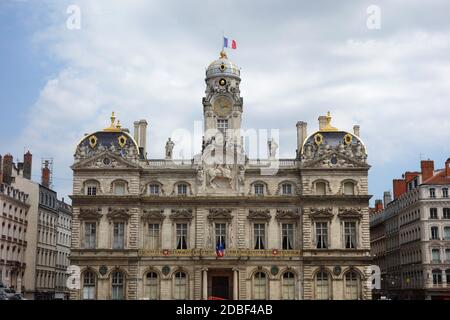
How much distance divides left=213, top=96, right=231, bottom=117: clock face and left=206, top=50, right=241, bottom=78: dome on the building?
2.83 meters

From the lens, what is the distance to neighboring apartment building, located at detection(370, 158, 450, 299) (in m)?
71.6

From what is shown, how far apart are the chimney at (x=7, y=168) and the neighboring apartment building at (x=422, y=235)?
46.1 metres

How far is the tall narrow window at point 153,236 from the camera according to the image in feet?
204

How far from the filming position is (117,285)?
61.1 m

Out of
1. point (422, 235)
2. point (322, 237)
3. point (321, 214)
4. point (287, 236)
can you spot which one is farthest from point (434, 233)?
point (287, 236)

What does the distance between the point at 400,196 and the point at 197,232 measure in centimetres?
3244

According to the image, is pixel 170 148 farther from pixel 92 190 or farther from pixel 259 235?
pixel 259 235

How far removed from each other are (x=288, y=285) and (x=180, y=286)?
10097 millimetres

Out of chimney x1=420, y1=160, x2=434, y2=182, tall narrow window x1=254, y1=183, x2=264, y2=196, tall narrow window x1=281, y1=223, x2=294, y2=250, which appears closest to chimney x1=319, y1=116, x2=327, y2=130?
tall narrow window x1=254, y1=183, x2=264, y2=196

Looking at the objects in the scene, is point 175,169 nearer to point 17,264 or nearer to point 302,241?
point 302,241

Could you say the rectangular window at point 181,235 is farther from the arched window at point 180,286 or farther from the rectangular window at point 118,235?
the rectangular window at point 118,235

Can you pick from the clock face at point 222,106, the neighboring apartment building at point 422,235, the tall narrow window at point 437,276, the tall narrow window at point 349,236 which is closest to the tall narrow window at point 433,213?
the neighboring apartment building at point 422,235

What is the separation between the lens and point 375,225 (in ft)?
316
